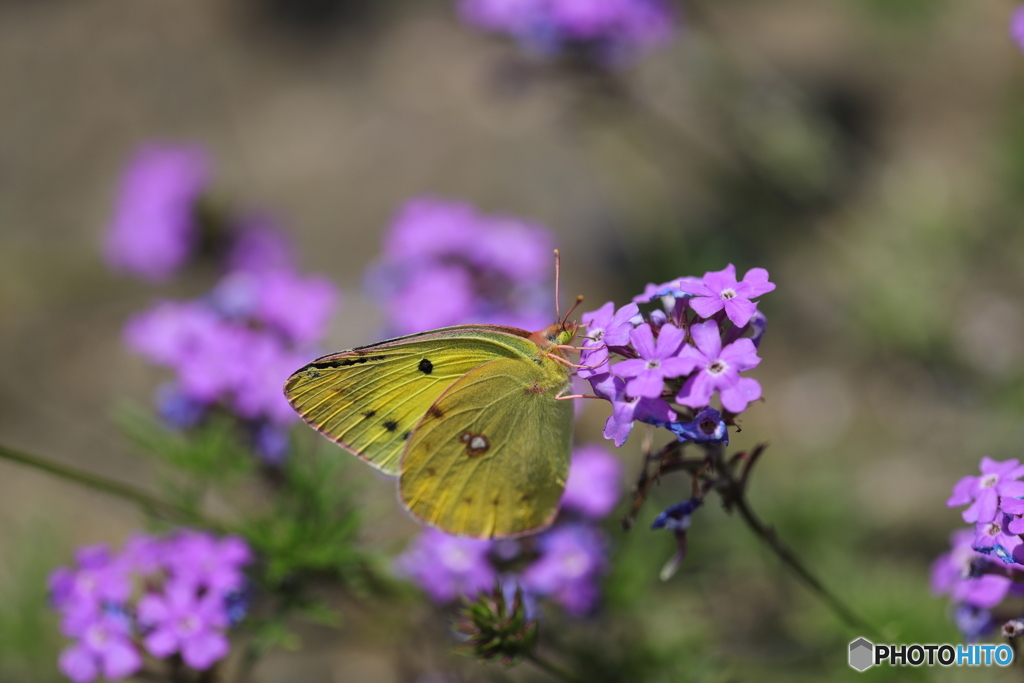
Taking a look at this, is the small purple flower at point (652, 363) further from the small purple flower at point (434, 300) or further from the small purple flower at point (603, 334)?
the small purple flower at point (434, 300)

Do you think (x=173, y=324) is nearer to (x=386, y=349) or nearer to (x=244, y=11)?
(x=386, y=349)

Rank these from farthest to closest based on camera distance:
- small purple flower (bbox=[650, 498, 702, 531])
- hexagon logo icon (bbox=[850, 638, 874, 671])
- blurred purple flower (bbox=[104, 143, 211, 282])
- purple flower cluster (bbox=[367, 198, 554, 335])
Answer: blurred purple flower (bbox=[104, 143, 211, 282]) → purple flower cluster (bbox=[367, 198, 554, 335]) → hexagon logo icon (bbox=[850, 638, 874, 671]) → small purple flower (bbox=[650, 498, 702, 531])

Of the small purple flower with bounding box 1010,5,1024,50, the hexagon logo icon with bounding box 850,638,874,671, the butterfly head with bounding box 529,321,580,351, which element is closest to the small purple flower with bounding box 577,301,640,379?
the butterfly head with bounding box 529,321,580,351

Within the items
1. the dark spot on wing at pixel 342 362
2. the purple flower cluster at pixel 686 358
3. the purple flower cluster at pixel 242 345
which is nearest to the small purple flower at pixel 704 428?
the purple flower cluster at pixel 686 358

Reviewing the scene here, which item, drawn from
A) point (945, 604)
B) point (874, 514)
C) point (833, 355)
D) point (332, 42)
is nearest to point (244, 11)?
point (332, 42)

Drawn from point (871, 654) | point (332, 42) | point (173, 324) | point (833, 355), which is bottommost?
point (871, 654)

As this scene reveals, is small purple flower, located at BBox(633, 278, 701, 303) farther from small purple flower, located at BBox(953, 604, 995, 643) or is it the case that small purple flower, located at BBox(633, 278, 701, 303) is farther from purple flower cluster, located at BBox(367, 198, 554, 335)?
purple flower cluster, located at BBox(367, 198, 554, 335)

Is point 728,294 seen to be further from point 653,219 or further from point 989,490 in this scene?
point 653,219
